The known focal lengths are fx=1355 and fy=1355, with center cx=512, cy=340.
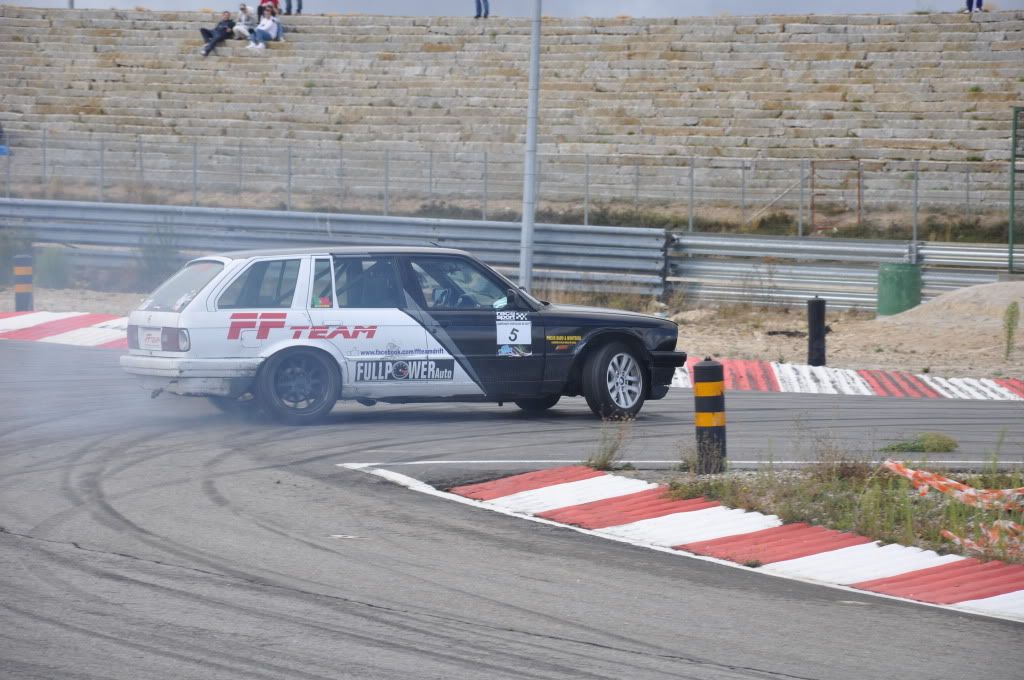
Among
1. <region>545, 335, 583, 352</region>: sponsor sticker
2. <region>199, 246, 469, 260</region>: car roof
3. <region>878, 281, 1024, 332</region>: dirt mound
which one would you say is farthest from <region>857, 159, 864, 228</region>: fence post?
<region>199, 246, 469, 260</region>: car roof

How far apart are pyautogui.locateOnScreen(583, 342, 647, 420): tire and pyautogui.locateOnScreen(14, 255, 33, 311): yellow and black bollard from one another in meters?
11.6

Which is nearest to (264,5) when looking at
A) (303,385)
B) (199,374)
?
A: (303,385)

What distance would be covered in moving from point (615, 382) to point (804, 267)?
12.8 metres

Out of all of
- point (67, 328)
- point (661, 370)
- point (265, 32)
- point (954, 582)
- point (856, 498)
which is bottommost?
point (954, 582)

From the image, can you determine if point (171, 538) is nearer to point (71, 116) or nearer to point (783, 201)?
point (783, 201)

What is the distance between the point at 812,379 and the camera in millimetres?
16906

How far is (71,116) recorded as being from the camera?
1628 inches

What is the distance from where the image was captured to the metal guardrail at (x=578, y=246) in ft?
80.1

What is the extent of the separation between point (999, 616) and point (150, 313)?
808cm

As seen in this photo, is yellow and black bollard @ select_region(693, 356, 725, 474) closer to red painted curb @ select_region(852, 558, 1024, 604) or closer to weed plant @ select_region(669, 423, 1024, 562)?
weed plant @ select_region(669, 423, 1024, 562)

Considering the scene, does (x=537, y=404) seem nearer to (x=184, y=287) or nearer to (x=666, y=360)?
(x=666, y=360)

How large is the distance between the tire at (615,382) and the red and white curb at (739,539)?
270cm

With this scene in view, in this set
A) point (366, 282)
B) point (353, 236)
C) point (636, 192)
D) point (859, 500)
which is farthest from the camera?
point (636, 192)

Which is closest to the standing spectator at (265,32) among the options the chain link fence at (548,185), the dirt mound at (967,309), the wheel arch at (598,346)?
the chain link fence at (548,185)
